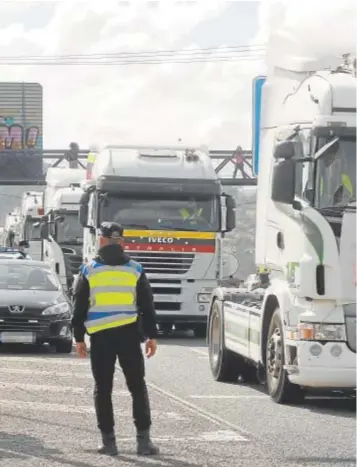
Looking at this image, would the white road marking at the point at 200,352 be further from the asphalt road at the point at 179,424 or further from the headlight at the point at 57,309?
the asphalt road at the point at 179,424

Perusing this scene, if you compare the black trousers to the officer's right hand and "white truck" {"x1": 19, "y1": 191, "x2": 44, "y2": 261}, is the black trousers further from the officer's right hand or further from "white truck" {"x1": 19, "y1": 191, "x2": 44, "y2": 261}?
"white truck" {"x1": 19, "y1": 191, "x2": 44, "y2": 261}

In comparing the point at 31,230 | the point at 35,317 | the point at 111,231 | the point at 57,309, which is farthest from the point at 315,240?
the point at 31,230

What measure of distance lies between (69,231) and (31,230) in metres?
7.97

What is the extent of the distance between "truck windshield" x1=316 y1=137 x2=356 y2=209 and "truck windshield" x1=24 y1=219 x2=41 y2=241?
25.5 metres

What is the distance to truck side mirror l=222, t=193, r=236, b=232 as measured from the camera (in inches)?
948

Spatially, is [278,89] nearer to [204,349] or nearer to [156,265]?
[204,349]

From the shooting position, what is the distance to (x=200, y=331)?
2659 centimetres

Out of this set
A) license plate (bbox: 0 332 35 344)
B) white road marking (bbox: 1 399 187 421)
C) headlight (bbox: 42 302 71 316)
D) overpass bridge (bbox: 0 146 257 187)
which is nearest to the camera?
white road marking (bbox: 1 399 187 421)

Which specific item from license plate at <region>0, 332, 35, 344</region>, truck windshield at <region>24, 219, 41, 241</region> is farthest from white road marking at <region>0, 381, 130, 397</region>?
truck windshield at <region>24, 219, 41, 241</region>

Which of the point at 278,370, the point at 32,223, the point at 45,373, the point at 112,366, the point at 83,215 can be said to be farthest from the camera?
the point at 32,223

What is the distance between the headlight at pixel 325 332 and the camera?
42.1 ft

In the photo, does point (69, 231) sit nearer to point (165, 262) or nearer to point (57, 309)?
point (165, 262)

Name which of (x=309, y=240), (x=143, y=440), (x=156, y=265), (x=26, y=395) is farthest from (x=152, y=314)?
(x=156, y=265)

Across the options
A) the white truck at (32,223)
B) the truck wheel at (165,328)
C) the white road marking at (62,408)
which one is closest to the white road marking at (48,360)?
the white road marking at (62,408)
